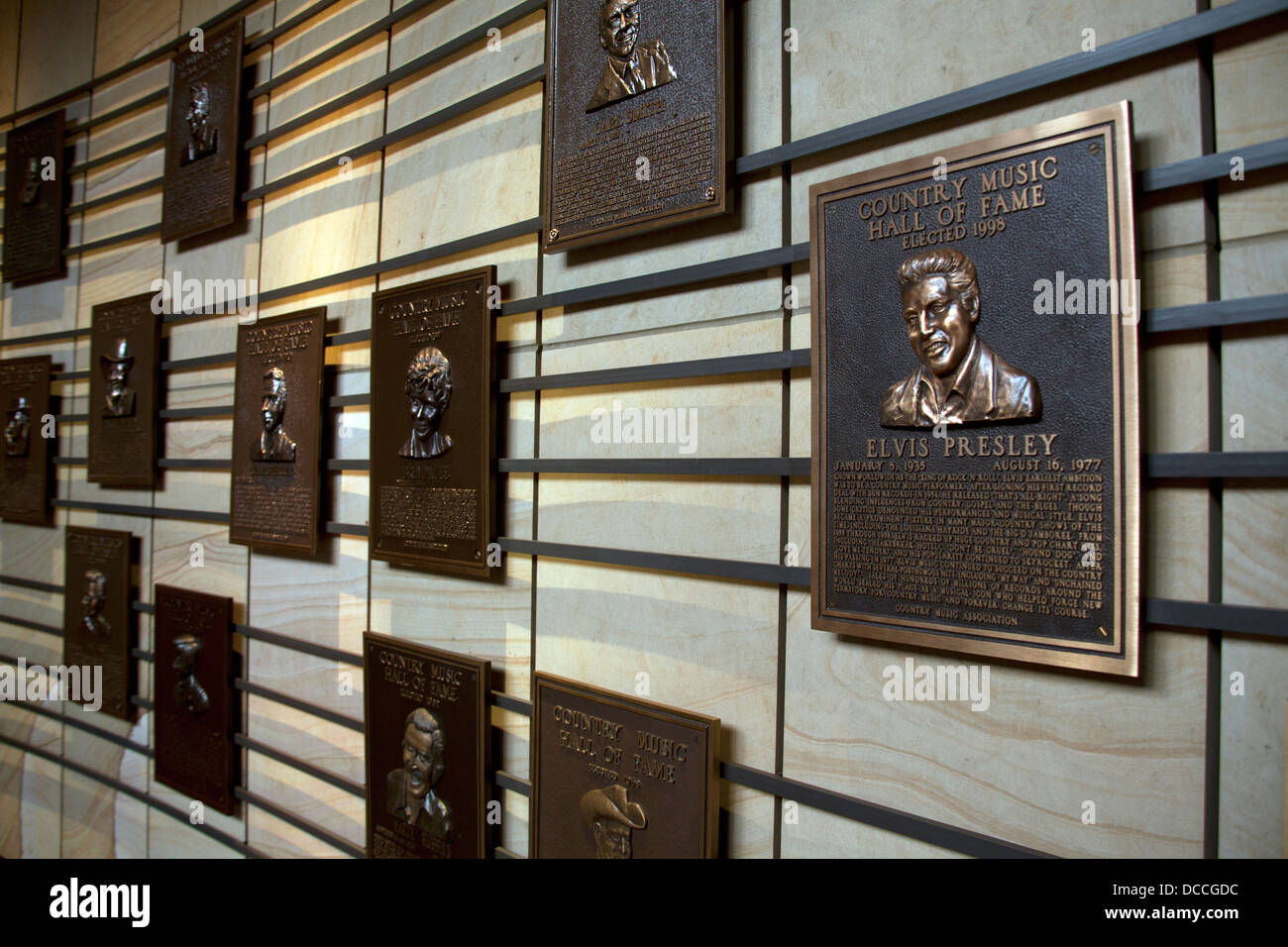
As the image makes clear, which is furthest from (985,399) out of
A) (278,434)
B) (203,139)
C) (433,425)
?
(203,139)

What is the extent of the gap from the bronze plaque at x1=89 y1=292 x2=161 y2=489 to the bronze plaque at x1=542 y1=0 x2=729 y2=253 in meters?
3.49

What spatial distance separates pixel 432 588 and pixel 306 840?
66.0 inches

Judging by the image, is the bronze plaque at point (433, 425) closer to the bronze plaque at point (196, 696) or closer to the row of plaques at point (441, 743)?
the row of plaques at point (441, 743)

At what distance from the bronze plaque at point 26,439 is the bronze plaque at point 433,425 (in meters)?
3.90

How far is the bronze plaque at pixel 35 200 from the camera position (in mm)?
5801

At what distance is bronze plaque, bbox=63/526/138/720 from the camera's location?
16.7 ft

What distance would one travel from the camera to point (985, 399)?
1.92 meters

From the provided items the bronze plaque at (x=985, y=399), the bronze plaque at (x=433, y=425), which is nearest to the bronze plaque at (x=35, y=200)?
the bronze plaque at (x=433, y=425)

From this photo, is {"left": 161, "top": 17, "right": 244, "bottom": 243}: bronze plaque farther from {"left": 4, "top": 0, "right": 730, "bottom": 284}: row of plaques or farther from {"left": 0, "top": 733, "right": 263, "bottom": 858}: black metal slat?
{"left": 0, "top": 733, "right": 263, "bottom": 858}: black metal slat

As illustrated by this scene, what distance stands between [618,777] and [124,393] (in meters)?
4.42

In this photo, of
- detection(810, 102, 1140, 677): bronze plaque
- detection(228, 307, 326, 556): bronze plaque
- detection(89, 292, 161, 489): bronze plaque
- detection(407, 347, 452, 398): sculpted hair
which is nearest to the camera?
detection(810, 102, 1140, 677): bronze plaque

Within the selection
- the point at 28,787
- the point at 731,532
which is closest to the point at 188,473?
the point at 28,787

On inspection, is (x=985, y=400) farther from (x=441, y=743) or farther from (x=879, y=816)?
(x=441, y=743)

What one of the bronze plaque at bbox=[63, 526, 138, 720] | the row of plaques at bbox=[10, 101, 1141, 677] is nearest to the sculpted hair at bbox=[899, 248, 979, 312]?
the row of plaques at bbox=[10, 101, 1141, 677]
